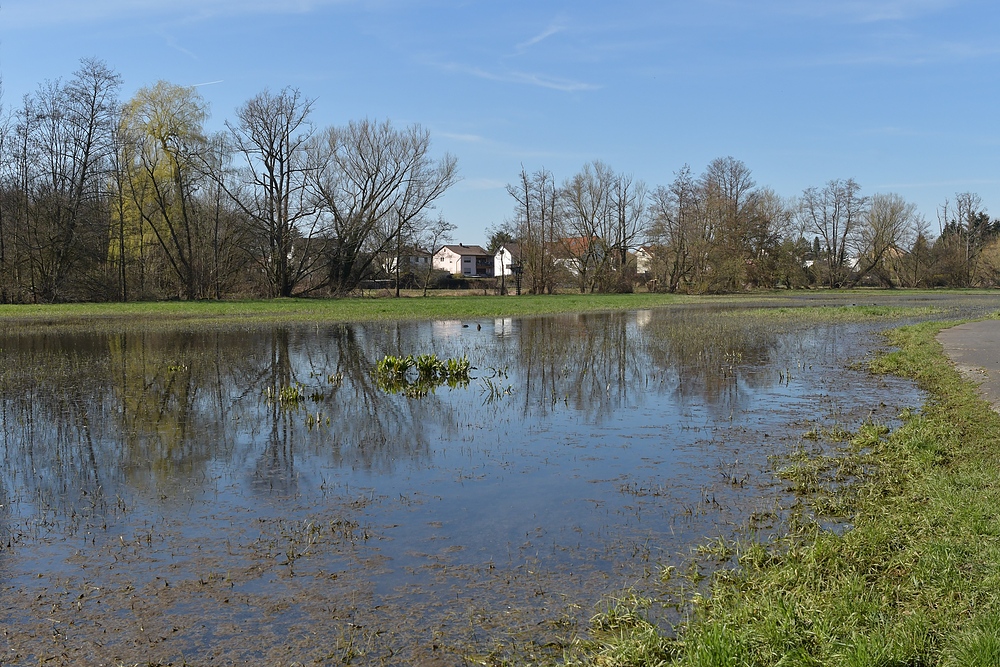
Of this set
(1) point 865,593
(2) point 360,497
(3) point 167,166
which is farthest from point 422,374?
(3) point 167,166

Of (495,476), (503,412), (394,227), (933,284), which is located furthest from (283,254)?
(933,284)

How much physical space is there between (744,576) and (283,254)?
50028 millimetres

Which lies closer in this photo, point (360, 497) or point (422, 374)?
point (360, 497)

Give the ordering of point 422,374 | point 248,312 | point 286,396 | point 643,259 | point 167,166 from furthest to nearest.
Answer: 1. point 643,259
2. point 167,166
3. point 248,312
4. point 422,374
5. point 286,396

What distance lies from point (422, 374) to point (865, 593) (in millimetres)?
11770

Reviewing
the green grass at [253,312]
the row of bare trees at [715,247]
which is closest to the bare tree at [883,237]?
the row of bare trees at [715,247]

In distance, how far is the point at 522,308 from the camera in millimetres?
44000

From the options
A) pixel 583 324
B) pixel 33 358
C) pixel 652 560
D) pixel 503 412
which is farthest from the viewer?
pixel 583 324

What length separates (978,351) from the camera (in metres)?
17.5

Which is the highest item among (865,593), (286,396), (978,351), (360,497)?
(978,351)

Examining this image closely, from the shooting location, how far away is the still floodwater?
4.79 meters

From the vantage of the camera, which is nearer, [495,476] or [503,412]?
[495,476]

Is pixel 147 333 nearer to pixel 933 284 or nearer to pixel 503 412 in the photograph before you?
pixel 503 412

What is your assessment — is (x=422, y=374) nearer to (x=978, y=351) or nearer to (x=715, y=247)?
(x=978, y=351)
